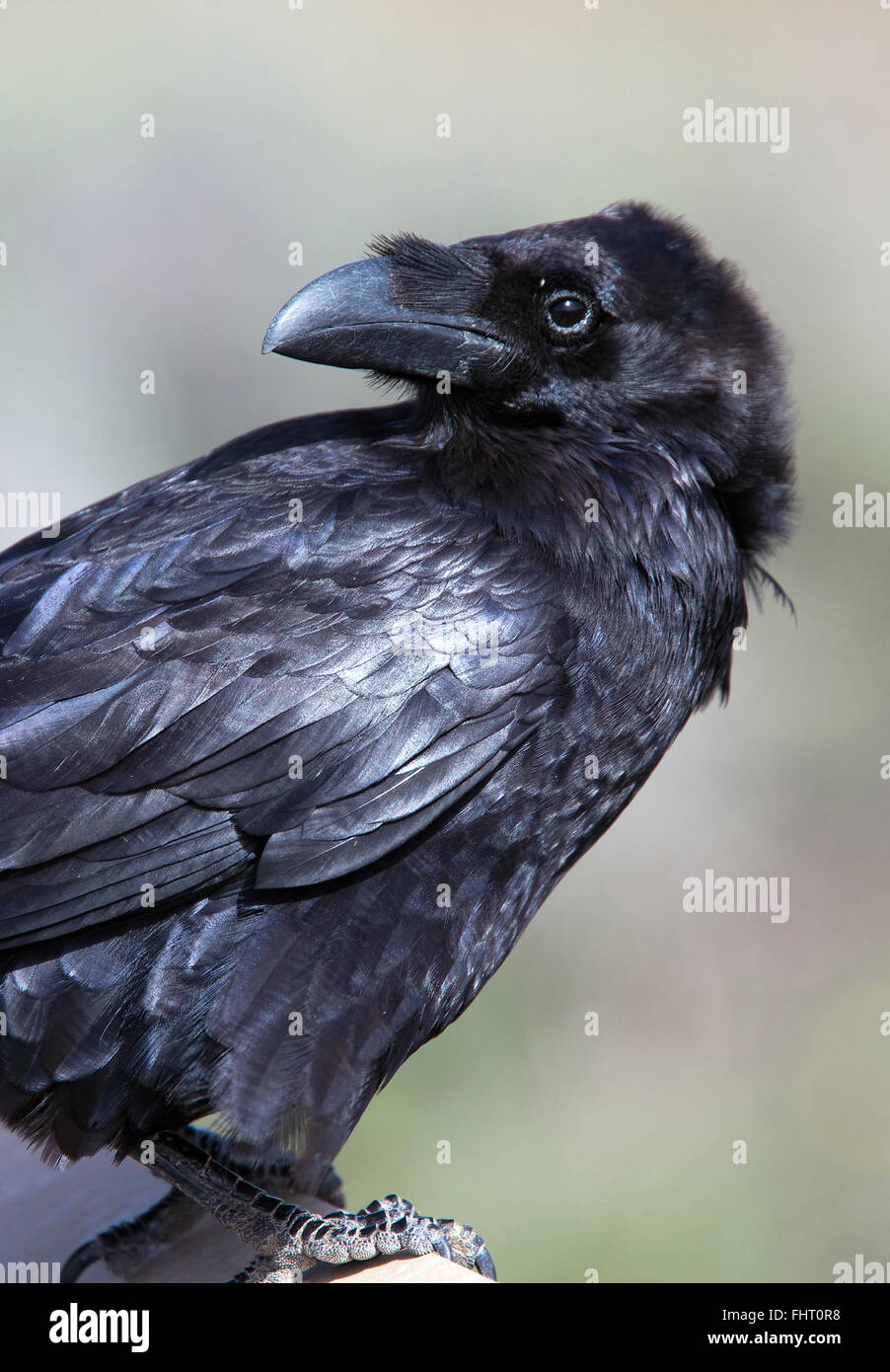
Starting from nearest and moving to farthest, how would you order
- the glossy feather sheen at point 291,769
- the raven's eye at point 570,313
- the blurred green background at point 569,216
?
the glossy feather sheen at point 291,769
the raven's eye at point 570,313
the blurred green background at point 569,216

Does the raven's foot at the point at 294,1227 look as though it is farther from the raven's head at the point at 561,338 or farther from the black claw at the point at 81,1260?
the raven's head at the point at 561,338

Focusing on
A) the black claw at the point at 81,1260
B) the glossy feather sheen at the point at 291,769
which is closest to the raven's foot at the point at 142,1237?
the black claw at the point at 81,1260

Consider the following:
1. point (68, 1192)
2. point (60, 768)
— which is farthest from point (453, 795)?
point (68, 1192)

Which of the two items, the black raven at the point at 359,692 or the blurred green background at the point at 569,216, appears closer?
the black raven at the point at 359,692

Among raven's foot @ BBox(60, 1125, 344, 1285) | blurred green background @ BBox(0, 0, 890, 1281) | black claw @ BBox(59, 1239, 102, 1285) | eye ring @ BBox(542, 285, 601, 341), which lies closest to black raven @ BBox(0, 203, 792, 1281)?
eye ring @ BBox(542, 285, 601, 341)

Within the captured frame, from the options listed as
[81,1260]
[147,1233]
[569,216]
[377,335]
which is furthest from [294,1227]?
[569,216]

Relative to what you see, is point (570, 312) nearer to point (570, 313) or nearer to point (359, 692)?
point (570, 313)

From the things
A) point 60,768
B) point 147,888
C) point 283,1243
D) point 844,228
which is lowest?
point 283,1243

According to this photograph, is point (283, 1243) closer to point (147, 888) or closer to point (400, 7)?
point (147, 888)
